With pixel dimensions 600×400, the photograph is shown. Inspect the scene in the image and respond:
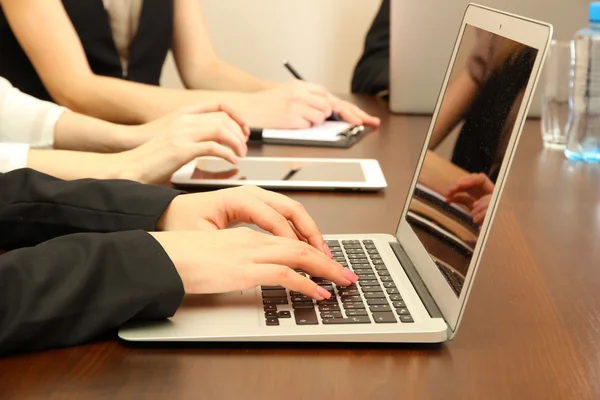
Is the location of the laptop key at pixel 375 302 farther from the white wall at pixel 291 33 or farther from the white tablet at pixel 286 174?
the white wall at pixel 291 33

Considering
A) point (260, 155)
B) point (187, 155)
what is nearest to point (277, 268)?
point (187, 155)

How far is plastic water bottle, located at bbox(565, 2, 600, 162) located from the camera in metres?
1.32

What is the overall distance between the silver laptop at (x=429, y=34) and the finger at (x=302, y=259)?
0.99 metres

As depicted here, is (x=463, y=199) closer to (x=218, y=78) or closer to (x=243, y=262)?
(x=243, y=262)

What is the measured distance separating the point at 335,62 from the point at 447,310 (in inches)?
90.4

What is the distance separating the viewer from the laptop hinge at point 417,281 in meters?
0.68

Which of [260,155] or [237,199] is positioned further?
[260,155]

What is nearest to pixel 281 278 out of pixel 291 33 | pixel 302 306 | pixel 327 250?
pixel 302 306

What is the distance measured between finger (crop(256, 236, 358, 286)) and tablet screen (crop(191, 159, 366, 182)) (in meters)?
0.41

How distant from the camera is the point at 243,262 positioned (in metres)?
0.69

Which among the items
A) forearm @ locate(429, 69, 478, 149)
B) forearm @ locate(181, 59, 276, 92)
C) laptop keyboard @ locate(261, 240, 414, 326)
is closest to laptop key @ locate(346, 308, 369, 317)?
laptop keyboard @ locate(261, 240, 414, 326)

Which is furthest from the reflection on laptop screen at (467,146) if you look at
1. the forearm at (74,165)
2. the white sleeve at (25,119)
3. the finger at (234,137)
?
the white sleeve at (25,119)

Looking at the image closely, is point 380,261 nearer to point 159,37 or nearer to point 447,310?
point 447,310

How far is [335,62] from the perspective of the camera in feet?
9.46
